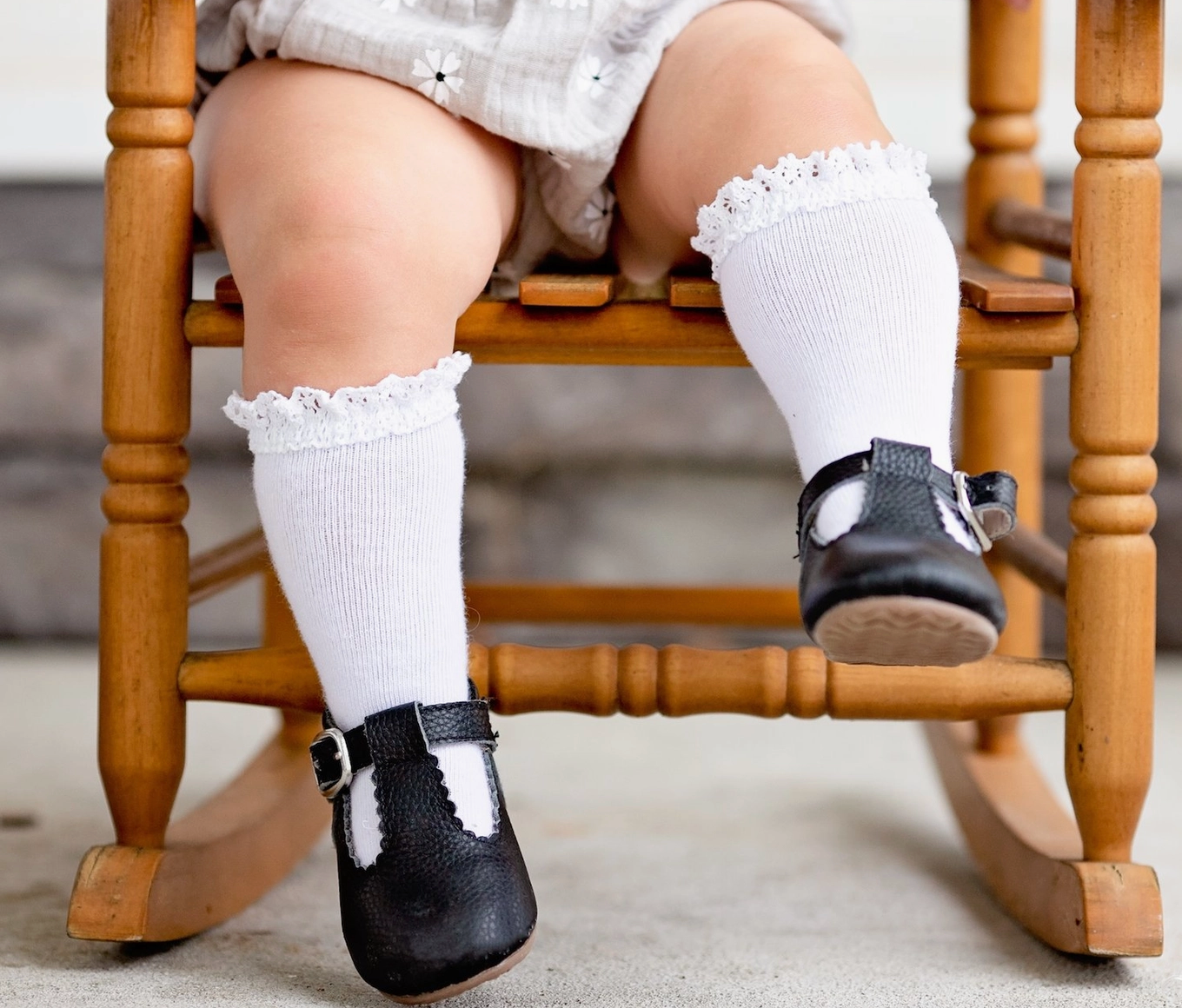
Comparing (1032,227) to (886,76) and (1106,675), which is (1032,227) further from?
(886,76)

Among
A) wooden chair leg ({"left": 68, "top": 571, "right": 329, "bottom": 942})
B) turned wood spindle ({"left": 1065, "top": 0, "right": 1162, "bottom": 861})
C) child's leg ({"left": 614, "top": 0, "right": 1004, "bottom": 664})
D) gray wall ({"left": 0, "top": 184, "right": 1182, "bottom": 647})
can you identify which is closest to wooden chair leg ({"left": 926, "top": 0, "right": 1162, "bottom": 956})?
turned wood spindle ({"left": 1065, "top": 0, "right": 1162, "bottom": 861})

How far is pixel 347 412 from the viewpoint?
49 cm

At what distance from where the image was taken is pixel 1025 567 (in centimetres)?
72

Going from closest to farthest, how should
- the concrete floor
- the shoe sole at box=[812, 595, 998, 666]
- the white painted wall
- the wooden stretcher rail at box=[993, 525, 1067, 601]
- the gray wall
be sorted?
the shoe sole at box=[812, 595, 998, 666] → the concrete floor → the wooden stretcher rail at box=[993, 525, 1067, 601] → the gray wall → the white painted wall

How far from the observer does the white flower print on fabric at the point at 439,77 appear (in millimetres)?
560

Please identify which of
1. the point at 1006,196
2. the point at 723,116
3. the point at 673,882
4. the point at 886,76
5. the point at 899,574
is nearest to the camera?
the point at 899,574

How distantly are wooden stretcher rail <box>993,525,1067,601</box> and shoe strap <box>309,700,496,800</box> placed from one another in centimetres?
28

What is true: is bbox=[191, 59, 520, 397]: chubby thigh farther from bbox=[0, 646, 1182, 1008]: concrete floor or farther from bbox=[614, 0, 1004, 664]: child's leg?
bbox=[0, 646, 1182, 1008]: concrete floor

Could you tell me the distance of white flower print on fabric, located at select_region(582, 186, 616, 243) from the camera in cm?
63

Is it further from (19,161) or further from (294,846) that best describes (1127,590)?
(19,161)

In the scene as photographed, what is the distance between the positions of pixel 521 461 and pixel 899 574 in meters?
0.76

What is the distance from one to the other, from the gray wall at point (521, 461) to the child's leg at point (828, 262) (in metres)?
0.56

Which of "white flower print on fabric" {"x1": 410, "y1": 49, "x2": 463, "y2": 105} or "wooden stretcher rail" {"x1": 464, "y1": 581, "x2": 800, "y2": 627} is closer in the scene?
"white flower print on fabric" {"x1": 410, "y1": 49, "x2": 463, "y2": 105}

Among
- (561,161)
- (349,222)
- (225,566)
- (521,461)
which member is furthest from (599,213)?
(521,461)
